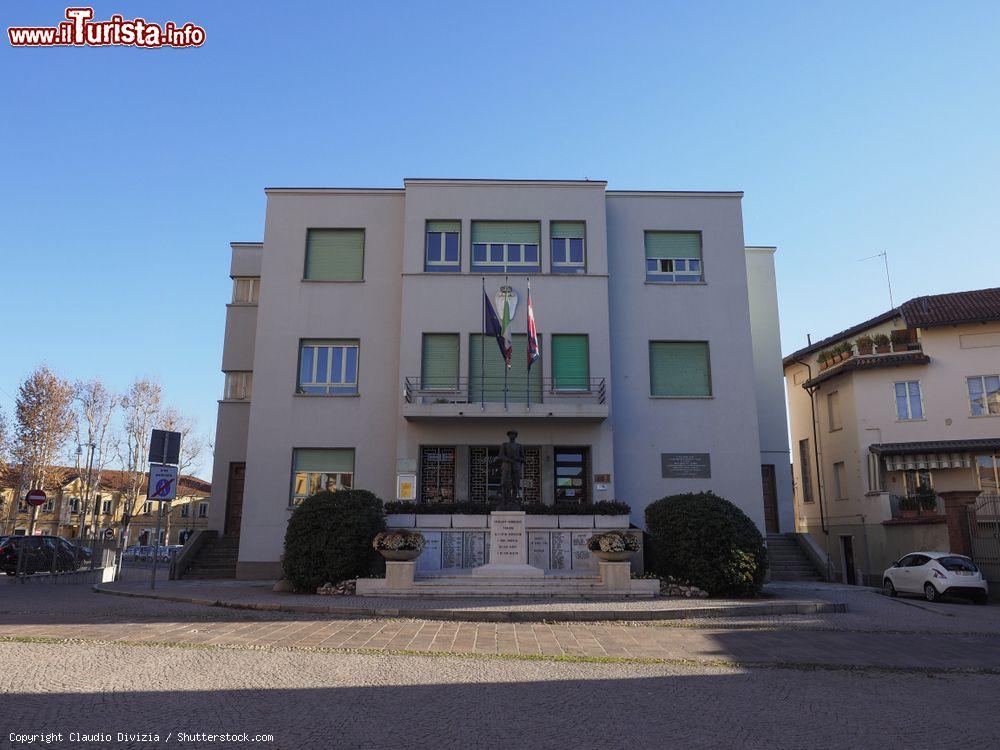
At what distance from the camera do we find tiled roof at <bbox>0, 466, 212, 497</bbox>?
44.6 meters

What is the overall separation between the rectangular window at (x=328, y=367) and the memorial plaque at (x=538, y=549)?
7419 millimetres

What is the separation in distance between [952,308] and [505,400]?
1917 centimetres

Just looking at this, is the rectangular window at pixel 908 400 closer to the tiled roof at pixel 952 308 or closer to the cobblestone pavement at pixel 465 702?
the tiled roof at pixel 952 308

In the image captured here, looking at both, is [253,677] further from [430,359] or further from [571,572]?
[430,359]

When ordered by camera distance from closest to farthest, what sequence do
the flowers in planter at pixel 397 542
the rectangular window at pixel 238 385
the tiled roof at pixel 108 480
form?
the flowers in planter at pixel 397 542 → the rectangular window at pixel 238 385 → the tiled roof at pixel 108 480

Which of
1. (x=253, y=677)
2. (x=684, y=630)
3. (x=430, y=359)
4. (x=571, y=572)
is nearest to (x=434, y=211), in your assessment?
(x=430, y=359)

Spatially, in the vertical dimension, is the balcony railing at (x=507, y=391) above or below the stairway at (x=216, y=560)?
above

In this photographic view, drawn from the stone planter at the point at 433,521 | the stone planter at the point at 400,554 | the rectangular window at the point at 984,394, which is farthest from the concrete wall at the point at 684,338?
the rectangular window at the point at 984,394

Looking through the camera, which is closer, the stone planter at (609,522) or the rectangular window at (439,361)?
the stone planter at (609,522)

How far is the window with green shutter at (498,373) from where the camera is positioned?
21.1 meters

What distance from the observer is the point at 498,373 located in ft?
70.1

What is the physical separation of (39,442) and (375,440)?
99.3ft

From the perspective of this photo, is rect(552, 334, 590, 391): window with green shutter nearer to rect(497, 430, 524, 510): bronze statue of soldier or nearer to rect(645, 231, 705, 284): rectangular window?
rect(645, 231, 705, 284): rectangular window

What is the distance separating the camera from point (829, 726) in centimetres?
534
